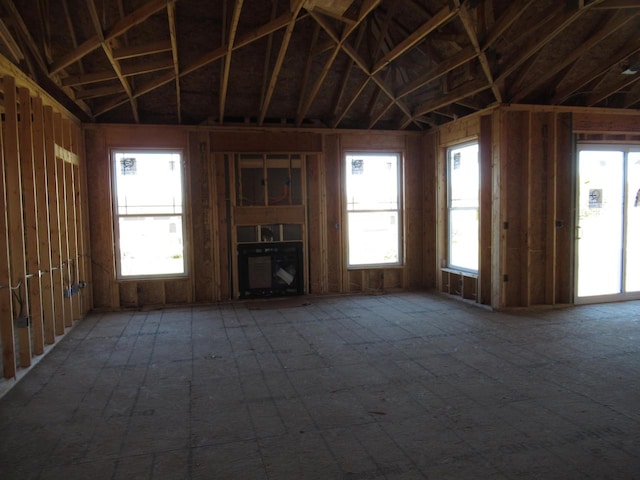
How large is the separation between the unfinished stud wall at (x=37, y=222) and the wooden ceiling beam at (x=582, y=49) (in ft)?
19.7

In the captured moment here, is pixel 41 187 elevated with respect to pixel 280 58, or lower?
lower

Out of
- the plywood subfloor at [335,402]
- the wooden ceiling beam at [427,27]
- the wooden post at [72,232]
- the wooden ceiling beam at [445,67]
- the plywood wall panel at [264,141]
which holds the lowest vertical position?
the plywood subfloor at [335,402]

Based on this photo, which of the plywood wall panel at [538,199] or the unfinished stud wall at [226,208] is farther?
the unfinished stud wall at [226,208]

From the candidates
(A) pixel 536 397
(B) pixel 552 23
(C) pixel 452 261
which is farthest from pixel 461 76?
(A) pixel 536 397

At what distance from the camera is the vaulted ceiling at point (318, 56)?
5121 millimetres

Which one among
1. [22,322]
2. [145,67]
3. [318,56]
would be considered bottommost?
[22,322]

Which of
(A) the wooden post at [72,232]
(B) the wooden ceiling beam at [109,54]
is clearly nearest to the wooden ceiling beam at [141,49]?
(B) the wooden ceiling beam at [109,54]

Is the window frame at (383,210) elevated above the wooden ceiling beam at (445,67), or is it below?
below

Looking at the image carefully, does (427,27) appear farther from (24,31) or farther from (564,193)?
(24,31)

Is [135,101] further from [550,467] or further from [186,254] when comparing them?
A: [550,467]

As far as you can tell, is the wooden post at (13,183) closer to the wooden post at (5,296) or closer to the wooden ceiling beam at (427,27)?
the wooden post at (5,296)

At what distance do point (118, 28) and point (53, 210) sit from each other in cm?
217

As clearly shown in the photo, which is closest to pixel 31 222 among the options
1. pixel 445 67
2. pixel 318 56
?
pixel 318 56

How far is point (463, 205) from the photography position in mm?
7645
